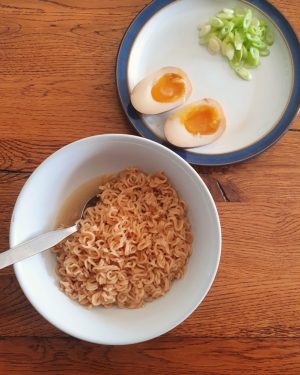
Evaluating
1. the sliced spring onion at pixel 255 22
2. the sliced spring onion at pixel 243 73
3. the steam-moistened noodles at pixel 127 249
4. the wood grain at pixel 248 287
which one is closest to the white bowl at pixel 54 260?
the steam-moistened noodles at pixel 127 249

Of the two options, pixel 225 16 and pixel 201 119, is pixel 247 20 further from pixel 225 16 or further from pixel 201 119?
pixel 201 119

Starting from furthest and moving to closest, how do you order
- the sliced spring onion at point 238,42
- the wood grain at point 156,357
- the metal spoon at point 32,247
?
the sliced spring onion at point 238,42, the wood grain at point 156,357, the metal spoon at point 32,247

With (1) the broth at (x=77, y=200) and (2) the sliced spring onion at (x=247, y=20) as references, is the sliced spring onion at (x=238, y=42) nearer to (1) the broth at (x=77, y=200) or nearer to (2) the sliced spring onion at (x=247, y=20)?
(2) the sliced spring onion at (x=247, y=20)

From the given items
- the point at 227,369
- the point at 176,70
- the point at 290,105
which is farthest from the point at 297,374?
the point at 176,70

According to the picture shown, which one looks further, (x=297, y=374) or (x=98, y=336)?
(x=297, y=374)

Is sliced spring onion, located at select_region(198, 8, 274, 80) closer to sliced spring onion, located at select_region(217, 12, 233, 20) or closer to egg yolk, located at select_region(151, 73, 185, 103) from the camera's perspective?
sliced spring onion, located at select_region(217, 12, 233, 20)

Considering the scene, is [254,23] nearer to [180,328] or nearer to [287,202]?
[287,202]
